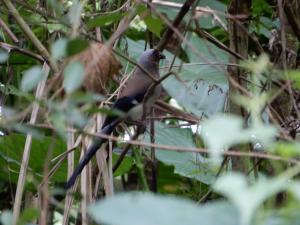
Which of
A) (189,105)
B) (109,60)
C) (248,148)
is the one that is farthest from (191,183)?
(109,60)

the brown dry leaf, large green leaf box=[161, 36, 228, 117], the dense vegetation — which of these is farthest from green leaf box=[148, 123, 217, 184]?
the brown dry leaf

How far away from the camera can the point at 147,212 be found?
24.5 inches

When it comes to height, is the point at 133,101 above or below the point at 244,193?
below

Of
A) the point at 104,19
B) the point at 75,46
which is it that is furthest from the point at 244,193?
the point at 104,19

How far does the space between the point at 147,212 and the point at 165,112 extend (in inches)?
70.9

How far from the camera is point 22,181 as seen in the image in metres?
1.97

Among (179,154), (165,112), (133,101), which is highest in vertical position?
(133,101)

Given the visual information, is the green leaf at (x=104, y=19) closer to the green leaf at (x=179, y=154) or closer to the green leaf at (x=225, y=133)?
the green leaf at (x=179, y=154)

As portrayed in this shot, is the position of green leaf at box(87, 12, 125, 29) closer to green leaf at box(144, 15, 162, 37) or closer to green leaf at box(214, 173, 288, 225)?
green leaf at box(144, 15, 162, 37)

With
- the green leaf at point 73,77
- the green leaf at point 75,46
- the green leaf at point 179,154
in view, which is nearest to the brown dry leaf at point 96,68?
the green leaf at point 75,46

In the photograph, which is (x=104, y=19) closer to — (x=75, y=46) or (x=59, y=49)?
(x=75, y=46)

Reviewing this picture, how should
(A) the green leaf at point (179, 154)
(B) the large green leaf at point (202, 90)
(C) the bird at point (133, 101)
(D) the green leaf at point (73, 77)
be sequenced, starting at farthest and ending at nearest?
(A) the green leaf at point (179, 154), (B) the large green leaf at point (202, 90), (C) the bird at point (133, 101), (D) the green leaf at point (73, 77)

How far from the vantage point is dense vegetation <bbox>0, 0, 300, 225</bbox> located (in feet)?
2.09

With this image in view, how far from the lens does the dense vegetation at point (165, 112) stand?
638mm
